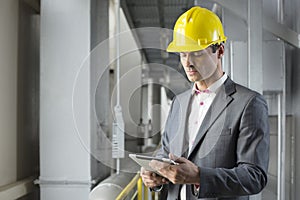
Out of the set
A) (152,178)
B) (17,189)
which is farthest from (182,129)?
(17,189)

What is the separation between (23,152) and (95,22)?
4.59 ft

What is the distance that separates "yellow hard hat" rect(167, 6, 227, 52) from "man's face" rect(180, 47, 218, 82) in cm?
7

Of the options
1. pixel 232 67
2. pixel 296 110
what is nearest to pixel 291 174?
pixel 296 110

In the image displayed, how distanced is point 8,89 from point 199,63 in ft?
8.09

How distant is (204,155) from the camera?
226 cm

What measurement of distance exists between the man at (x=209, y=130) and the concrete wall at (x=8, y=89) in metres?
2.10

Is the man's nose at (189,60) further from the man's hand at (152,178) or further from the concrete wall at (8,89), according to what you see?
Answer: the concrete wall at (8,89)

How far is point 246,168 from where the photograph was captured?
Answer: 2.12m

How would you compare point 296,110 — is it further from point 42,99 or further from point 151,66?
point 42,99

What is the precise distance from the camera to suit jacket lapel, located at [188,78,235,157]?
222 cm

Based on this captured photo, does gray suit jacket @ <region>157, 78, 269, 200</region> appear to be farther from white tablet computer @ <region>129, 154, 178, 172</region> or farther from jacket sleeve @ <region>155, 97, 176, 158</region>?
white tablet computer @ <region>129, 154, 178, 172</region>

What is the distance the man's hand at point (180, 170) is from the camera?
80.0 inches

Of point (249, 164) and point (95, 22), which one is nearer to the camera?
point (249, 164)

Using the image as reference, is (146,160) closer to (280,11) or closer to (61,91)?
(280,11)
